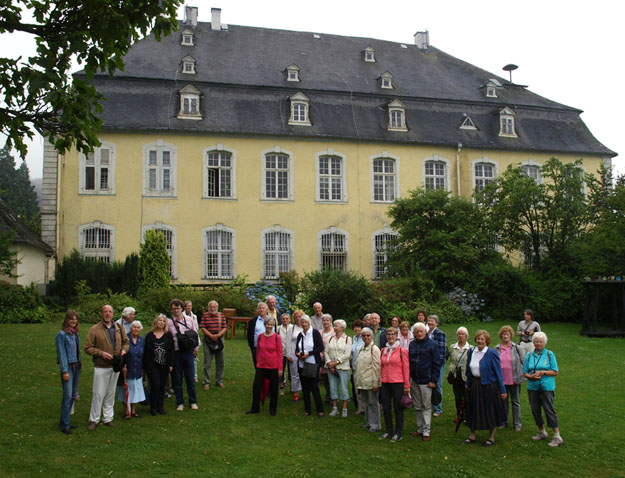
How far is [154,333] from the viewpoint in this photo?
409 inches

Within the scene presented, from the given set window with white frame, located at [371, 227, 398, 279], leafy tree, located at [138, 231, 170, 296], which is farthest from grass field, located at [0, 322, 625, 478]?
window with white frame, located at [371, 227, 398, 279]

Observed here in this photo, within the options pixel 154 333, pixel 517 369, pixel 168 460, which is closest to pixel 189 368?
pixel 154 333

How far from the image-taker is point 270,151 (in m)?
28.2

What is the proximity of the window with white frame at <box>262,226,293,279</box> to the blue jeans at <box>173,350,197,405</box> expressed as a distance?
16933 millimetres

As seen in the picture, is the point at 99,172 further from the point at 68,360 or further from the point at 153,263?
the point at 68,360

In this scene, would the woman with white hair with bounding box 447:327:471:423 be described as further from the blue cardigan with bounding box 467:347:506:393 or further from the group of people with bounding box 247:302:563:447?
the blue cardigan with bounding box 467:347:506:393

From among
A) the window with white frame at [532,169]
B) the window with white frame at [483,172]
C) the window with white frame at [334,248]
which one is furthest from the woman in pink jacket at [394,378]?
the window with white frame at [532,169]

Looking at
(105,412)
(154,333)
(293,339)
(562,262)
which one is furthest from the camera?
(562,262)

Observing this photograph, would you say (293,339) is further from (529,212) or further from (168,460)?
(529,212)

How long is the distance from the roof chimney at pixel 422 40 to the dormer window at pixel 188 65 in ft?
42.1

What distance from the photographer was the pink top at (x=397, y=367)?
930 centimetres

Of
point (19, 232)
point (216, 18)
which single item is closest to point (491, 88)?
point (216, 18)

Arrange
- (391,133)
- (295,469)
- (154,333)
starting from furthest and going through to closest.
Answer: (391,133) → (154,333) → (295,469)

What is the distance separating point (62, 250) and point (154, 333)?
17.4 m
